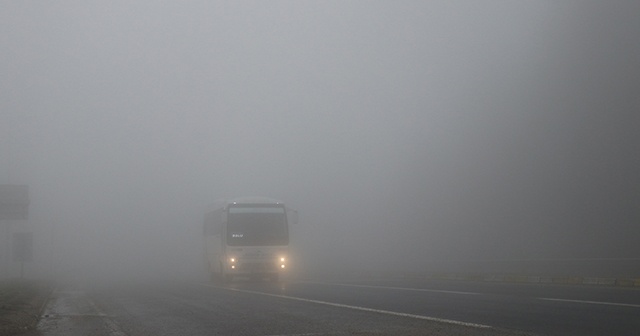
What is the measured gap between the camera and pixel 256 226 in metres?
37.2

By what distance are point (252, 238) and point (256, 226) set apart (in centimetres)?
58

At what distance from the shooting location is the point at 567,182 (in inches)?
2213

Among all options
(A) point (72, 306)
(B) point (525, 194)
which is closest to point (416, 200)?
(B) point (525, 194)

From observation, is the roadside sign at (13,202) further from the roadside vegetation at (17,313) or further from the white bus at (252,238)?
the roadside vegetation at (17,313)

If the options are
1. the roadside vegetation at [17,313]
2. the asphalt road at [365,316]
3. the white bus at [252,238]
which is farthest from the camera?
the white bus at [252,238]

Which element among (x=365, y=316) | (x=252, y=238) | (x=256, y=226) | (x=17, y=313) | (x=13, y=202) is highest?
(x=13, y=202)

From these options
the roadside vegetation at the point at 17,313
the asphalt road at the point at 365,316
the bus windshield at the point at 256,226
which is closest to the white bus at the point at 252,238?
the bus windshield at the point at 256,226

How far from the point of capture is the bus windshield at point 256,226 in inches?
1453

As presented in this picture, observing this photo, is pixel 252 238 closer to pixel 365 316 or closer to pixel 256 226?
pixel 256 226

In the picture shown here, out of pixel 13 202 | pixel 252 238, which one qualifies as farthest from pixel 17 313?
pixel 13 202

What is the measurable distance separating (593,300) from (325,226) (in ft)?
184

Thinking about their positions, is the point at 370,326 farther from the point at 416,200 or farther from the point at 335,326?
the point at 416,200

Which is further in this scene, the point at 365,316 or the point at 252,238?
the point at 252,238

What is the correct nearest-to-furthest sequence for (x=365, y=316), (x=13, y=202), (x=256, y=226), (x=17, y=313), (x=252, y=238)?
(x=365, y=316), (x=17, y=313), (x=252, y=238), (x=256, y=226), (x=13, y=202)
